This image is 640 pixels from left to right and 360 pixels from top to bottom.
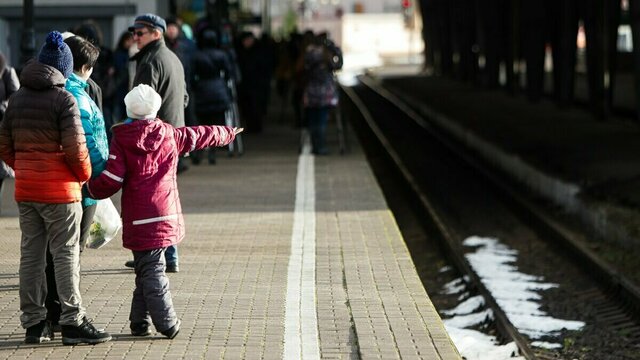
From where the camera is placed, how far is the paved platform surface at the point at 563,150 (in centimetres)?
1778

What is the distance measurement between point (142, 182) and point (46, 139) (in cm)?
55

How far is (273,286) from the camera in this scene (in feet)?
33.1

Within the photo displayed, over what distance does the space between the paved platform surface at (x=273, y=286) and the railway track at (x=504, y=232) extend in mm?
900

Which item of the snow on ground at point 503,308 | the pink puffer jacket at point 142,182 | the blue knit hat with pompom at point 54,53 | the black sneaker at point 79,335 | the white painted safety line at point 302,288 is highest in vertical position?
the blue knit hat with pompom at point 54,53

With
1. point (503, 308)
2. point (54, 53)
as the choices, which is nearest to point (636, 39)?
point (503, 308)

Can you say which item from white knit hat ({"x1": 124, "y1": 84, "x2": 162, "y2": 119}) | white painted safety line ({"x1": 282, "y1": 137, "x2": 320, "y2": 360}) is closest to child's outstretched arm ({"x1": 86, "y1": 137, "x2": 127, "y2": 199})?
white knit hat ({"x1": 124, "y1": 84, "x2": 162, "y2": 119})

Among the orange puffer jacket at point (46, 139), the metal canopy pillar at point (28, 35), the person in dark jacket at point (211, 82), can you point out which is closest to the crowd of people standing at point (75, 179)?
the orange puffer jacket at point (46, 139)

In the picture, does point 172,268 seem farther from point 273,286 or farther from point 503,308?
point 503,308

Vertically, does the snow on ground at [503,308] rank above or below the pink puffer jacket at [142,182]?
below

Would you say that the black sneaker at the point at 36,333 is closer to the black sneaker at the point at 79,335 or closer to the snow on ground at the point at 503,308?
the black sneaker at the point at 79,335

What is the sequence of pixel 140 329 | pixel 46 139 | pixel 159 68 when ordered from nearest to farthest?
pixel 46 139 < pixel 140 329 < pixel 159 68

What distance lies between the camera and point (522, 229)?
17.3 meters

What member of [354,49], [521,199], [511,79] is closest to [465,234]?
[521,199]

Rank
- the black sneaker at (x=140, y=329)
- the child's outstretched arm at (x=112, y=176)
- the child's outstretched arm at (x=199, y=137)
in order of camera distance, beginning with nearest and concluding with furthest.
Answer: the child's outstretched arm at (x=112, y=176)
the black sneaker at (x=140, y=329)
the child's outstretched arm at (x=199, y=137)
